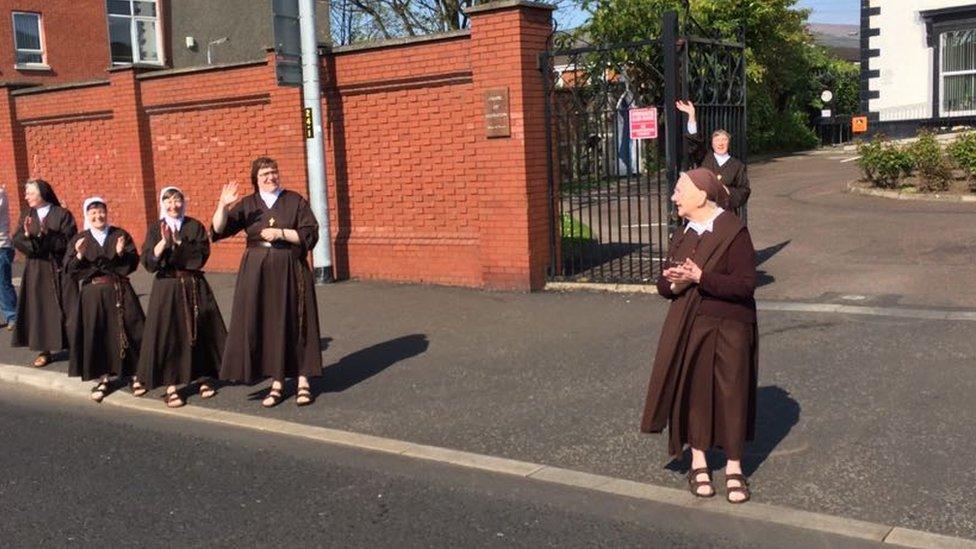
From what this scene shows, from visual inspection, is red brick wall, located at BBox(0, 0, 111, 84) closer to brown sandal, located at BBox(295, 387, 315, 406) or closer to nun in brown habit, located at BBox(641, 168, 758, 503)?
brown sandal, located at BBox(295, 387, 315, 406)

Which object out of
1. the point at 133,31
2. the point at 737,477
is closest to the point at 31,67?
the point at 133,31

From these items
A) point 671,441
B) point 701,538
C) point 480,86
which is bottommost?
point 701,538

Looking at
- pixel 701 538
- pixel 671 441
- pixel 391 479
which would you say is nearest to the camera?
pixel 701 538

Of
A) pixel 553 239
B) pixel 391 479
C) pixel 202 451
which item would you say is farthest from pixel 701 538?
pixel 553 239

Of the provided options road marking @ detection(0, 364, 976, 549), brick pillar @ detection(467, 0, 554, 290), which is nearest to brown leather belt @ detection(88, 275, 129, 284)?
road marking @ detection(0, 364, 976, 549)

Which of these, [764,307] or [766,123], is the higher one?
[766,123]

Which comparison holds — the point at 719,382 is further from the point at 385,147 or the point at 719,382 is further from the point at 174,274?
the point at 385,147

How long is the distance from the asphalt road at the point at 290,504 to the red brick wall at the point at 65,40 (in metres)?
27.5

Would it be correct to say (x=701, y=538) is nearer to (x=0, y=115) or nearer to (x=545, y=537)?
(x=545, y=537)

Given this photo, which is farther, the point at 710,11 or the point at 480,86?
the point at 710,11

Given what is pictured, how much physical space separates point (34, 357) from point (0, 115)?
31.3 feet

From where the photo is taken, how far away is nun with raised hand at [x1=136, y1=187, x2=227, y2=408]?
7.18 meters

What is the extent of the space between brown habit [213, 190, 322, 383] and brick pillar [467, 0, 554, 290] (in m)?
4.05

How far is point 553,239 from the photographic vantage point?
1112 cm
